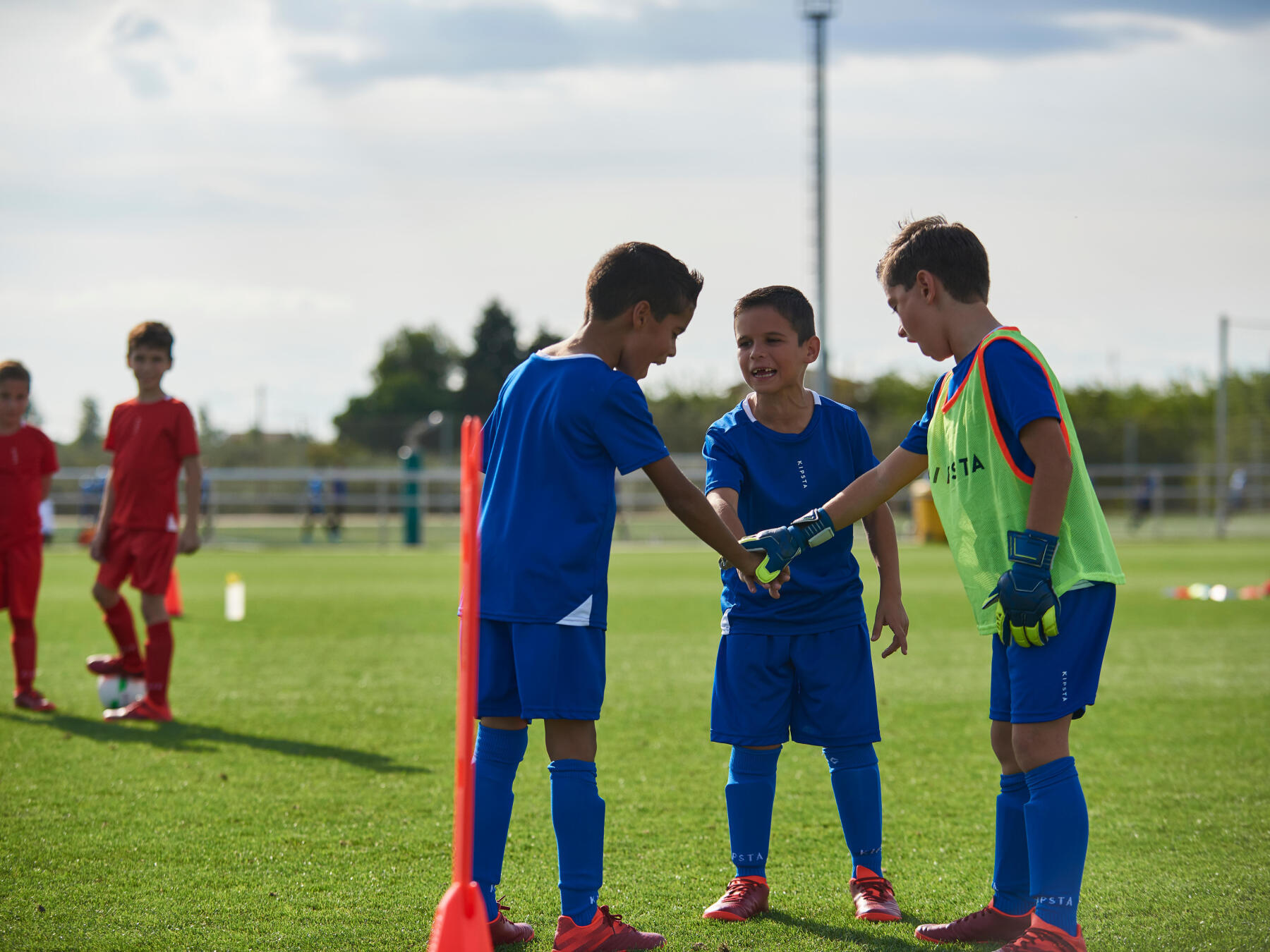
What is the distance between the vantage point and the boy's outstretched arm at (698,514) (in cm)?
303

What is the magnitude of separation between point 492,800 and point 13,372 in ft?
16.6

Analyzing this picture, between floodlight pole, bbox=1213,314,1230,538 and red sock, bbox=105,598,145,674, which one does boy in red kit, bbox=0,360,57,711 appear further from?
floodlight pole, bbox=1213,314,1230,538

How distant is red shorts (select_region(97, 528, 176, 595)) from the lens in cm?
626

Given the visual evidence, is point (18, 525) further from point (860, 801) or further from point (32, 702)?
point (860, 801)

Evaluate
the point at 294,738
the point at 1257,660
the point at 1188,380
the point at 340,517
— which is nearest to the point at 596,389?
the point at 294,738

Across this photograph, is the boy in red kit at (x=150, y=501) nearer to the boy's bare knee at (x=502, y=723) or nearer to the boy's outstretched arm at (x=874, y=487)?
the boy's bare knee at (x=502, y=723)

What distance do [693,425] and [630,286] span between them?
105 ft

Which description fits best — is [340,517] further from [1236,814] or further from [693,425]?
[1236,814]

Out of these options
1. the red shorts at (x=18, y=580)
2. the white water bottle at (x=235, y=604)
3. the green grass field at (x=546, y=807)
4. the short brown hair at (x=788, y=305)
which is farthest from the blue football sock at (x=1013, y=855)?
the white water bottle at (x=235, y=604)

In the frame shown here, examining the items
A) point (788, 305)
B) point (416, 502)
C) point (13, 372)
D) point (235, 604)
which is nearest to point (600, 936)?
point (788, 305)

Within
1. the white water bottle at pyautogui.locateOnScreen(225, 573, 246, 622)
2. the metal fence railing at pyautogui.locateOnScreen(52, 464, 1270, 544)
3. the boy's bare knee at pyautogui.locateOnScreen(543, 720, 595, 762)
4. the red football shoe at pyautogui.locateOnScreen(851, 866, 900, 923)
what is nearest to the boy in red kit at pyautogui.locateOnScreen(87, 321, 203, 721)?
the boy's bare knee at pyautogui.locateOnScreen(543, 720, 595, 762)

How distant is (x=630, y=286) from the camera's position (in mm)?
3096

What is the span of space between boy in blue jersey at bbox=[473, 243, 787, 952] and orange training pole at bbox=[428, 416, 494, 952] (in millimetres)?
587

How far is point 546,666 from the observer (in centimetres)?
296
